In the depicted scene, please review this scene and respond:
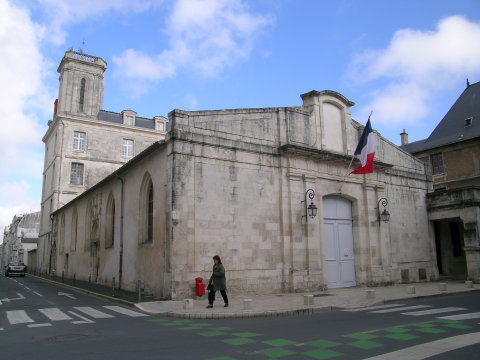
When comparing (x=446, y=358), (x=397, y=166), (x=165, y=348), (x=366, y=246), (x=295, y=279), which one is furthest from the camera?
(x=397, y=166)

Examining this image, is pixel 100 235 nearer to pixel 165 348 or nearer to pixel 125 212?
pixel 125 212

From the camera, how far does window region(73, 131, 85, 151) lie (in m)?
38.3

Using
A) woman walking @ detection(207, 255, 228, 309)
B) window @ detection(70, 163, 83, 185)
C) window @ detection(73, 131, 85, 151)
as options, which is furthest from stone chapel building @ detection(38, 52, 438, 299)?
window @ detection(73, 131, 85, 151)

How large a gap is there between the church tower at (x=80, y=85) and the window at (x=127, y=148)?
3924 millimetres

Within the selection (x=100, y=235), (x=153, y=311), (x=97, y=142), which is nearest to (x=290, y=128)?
(x=153, y=311)

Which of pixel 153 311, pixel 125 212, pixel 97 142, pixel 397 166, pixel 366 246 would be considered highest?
pixel 97 142

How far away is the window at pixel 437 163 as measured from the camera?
101ft

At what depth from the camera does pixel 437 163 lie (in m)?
31.2

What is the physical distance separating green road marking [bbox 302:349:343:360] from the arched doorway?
1071 centimetres

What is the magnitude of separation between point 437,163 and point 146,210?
24.6m

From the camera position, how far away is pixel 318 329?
304 inches

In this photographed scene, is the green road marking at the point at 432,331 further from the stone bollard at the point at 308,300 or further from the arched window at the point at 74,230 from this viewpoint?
the arched window at the point at 74,230

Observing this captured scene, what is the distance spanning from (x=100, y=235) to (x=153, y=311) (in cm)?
1320

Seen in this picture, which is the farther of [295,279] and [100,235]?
[100,235]
